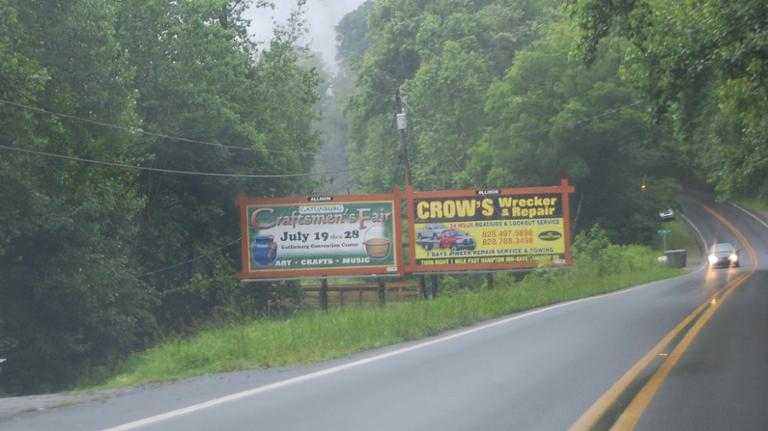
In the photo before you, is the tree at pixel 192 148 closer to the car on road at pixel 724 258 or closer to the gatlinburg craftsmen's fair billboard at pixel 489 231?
the gatlinburg craftsmen's fair billboard at pixel 489 231

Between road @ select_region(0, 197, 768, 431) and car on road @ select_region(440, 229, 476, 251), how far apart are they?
639 inches

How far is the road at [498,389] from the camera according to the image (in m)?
8.26

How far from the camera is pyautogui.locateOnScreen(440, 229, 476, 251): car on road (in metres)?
32.9

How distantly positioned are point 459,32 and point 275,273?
3825cm

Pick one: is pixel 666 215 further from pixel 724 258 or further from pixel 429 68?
pixel 429 68

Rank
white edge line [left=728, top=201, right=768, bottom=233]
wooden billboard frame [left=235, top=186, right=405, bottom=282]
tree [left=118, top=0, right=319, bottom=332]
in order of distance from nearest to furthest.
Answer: tree [left=118, top=0, right=319, bottom=332], wooden billboard frame [left=235, top=186, right=405, bottom=282], white edge line [left=728, top=201, right=768, bottom=233]

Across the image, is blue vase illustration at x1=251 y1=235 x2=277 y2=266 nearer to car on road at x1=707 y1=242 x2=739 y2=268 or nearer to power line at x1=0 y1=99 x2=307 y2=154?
power line at x1=0 y1=99 x2=307 y2=154

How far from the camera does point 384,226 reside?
106 ft

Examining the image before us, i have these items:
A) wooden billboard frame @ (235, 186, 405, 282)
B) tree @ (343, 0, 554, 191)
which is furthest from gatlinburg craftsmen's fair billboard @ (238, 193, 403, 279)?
tree @ (343, 0, 554, 191)

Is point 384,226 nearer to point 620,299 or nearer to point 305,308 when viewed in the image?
point 305,308

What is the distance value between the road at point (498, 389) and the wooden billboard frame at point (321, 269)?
15.7 meters

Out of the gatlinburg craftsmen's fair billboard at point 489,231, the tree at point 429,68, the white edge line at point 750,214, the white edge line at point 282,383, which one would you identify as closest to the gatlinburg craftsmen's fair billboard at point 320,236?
the gatlinburg craftsmen's fair billboard at point 489,231

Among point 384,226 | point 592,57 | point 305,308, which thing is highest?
point 592,57

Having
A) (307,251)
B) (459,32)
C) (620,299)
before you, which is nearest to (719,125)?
(620,299)
